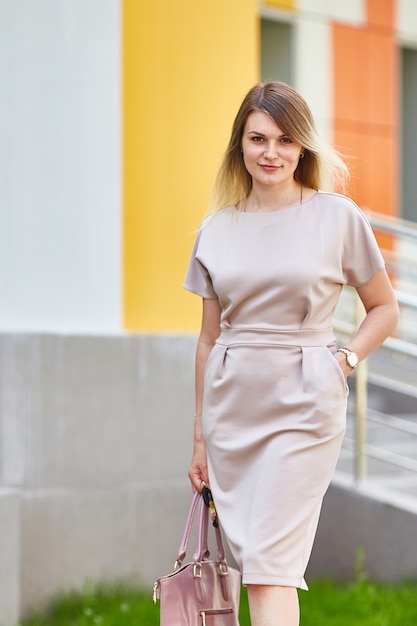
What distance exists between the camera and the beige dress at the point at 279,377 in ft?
10.1

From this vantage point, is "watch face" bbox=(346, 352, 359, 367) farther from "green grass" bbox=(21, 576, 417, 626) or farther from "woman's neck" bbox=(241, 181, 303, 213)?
"green grass" bbox=(21, 576, 417, 626)

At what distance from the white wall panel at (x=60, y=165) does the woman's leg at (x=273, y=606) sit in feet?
7.69

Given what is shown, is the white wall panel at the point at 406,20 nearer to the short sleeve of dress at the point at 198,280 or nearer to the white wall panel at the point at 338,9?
the white wall panel at the point at 338,9

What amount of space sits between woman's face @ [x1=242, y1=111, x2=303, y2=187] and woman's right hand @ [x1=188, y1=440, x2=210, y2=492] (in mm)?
786

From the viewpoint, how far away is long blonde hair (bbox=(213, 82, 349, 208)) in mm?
3150

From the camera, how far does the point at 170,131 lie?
563 cm

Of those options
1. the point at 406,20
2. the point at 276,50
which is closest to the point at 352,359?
the point at 276,50

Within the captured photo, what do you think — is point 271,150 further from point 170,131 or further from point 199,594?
point 170,131

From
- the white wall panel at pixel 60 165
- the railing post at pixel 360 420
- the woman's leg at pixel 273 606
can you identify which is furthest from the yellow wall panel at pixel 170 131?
the woman's leg at pixel 273 606

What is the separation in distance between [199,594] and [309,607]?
1771 mm

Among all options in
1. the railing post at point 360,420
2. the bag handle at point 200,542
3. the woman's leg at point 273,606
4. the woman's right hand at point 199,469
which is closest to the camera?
the woman's leg at point 273,606

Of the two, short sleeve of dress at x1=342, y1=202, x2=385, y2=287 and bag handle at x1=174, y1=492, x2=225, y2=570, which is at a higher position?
short sleeve of dress at x1=342, y1=202, x2=385, y2=287

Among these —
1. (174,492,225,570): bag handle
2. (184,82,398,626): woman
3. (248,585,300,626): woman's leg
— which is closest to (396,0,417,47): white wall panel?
(184,82,398,626): woman

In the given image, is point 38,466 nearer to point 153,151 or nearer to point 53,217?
point 53,217
